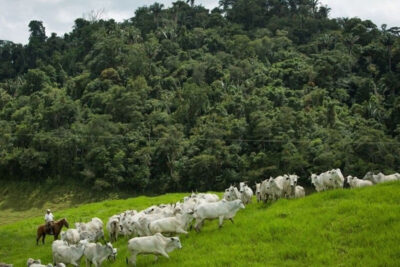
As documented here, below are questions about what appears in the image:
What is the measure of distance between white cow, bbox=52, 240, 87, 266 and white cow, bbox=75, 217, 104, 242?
267cm

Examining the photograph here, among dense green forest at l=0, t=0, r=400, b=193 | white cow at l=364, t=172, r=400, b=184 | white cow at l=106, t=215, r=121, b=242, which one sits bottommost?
white cow at l=106, t=215, r=121, b=242

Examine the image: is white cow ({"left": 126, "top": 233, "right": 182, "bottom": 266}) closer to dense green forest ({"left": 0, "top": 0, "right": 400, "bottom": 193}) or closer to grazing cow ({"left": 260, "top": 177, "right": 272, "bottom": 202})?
grazing cow ({"left": 260, "top": 177, "right": 272, "bottom": 202})

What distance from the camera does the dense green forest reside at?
165 feet

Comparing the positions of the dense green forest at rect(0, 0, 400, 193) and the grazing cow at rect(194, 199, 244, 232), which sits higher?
the dense green forest at rect(0, 0, 400, 193)

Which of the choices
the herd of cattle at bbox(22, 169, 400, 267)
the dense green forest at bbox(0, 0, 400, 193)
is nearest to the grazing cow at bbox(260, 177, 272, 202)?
the herd of cattle at bbox(22, 169, 400, 267)

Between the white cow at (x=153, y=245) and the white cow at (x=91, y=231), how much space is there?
501 cm

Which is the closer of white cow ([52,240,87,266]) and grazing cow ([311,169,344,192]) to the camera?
white cow ([52,240,87,266])

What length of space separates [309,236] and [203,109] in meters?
52.5

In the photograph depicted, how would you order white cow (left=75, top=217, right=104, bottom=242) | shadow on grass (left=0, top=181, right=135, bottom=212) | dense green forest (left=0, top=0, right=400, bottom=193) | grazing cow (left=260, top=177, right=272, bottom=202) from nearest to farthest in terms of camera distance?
white cow (left=75, top=217, right=104, bottom=242), grazing cow (left=260, top=177, right=272, bottom=202), dense green forest (left=0, top=0, right=400, bottom=193), shadow on grass (left=0, top=181, right=135, bottom=212)

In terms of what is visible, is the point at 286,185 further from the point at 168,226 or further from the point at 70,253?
the point at 70,253

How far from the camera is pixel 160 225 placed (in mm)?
13406

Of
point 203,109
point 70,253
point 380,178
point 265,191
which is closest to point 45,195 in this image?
point 203,109

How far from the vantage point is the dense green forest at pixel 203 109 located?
5028 centimetres

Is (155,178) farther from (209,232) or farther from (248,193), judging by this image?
(209,232)
